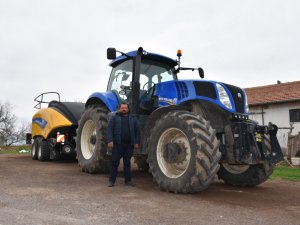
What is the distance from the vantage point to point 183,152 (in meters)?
6.20

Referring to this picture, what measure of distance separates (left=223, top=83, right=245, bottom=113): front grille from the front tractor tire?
3.36 feet

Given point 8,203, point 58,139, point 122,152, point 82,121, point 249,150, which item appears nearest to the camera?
point 8,203

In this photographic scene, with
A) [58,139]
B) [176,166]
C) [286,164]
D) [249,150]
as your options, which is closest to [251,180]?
[249,150]

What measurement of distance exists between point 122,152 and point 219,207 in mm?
2440

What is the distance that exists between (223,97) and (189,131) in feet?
3.53

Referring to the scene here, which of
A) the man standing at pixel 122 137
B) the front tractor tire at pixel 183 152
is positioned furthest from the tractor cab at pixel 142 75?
the front tractor tire at pixel 183 152

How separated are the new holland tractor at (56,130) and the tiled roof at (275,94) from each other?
12.4 metres

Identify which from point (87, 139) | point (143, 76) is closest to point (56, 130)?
point (87, 139)

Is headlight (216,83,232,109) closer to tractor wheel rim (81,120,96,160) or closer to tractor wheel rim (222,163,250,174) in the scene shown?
tractor wheel rim (222,163,250,174)

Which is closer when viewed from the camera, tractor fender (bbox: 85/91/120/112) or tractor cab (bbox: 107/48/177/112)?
tractor cab (bbox: 107/48/177/112)

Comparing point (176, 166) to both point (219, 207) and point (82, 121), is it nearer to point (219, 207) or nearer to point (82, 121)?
point (219, 207)

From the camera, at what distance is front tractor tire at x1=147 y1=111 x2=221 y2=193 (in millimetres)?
5629

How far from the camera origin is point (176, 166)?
6.37 metres

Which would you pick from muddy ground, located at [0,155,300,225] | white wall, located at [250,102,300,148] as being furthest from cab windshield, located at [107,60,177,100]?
white wall, located at [250,102,300,148]
